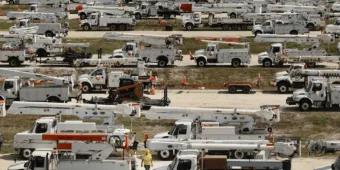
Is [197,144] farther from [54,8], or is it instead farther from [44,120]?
[54,8]

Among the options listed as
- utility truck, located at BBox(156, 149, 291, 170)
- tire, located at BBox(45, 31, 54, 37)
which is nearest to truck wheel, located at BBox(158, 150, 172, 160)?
utility truck, located at BBox(156, 149, 291, 170)

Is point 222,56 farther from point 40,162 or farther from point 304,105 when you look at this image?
point 40,162

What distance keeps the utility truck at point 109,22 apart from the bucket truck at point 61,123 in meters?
48.3

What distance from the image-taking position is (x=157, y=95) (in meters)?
65.6

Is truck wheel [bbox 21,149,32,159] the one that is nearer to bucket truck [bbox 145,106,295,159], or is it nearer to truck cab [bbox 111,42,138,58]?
bucket truck [bbox 145,106,295,159]

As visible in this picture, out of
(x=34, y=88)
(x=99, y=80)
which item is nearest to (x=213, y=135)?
(x=34, y=88)

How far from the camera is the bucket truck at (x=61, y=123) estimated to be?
45.7m

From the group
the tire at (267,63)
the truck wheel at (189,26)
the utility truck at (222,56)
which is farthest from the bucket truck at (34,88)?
the truck wheel at (189,26)

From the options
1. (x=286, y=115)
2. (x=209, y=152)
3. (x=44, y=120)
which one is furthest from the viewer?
(x=286, y=115)

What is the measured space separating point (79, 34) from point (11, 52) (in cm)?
1941

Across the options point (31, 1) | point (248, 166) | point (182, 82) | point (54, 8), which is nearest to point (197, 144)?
point (248, 166)

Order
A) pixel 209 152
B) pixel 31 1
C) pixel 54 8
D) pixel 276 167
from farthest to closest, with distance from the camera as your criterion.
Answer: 1. pixel 31 1
2. pixel 54 8
3. pixel 209 152
4. pixel 276 167

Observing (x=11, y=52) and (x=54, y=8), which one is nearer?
(x=11, y=52)

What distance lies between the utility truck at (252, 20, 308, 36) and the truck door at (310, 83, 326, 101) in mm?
32350
